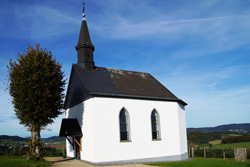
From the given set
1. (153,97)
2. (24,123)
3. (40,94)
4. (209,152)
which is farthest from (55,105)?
(209,152)

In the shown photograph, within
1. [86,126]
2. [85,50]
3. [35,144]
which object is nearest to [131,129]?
[86,126]

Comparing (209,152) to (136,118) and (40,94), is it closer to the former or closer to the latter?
(136,118)

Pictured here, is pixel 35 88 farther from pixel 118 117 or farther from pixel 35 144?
pixel 118 117

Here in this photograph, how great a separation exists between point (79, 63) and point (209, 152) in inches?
915

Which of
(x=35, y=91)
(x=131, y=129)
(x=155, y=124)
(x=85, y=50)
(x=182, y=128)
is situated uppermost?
(x=85, y=50)

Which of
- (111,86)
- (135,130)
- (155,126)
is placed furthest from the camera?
(155,126)

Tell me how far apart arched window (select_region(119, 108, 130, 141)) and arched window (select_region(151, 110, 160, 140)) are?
3.04 m

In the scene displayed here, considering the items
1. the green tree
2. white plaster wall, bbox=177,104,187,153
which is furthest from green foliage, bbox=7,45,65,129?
white plaster wall, bbox=177,104,187,153

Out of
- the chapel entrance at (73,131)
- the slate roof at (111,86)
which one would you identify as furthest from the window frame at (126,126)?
the chapel entrance at (73,131)

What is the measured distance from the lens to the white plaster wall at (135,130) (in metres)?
18.0

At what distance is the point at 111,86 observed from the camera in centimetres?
2059

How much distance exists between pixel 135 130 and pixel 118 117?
2148 millimetres

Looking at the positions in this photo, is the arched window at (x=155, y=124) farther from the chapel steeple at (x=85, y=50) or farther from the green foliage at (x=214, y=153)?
the green foliage at (x=214, y=153)

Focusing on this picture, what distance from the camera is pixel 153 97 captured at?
21.5 m
